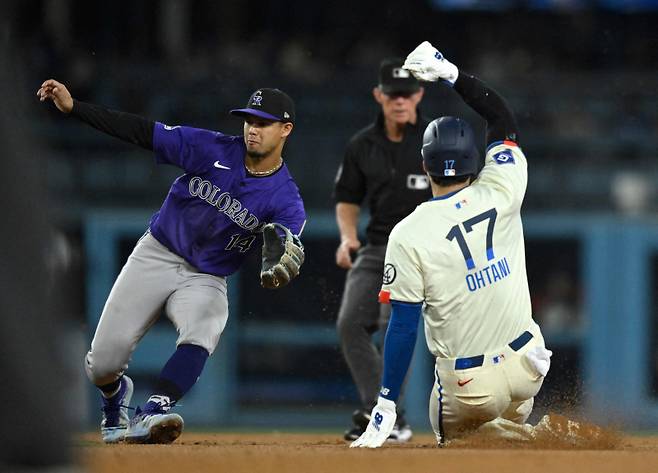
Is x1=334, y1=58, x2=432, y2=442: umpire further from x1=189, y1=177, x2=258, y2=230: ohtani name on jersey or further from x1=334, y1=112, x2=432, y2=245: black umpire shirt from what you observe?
x1=189, y1=177, x2=258, y2=230: ohtani name on jersey

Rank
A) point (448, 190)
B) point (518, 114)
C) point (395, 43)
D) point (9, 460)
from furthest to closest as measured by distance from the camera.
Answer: point (395, 43) → point (518, 114) → point (448, 190) → point (9, 460)

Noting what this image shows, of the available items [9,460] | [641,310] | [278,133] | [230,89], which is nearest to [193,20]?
[230,89]

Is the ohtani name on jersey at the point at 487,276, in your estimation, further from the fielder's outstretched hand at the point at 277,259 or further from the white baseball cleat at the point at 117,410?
the white baseball cleat at the point at 117,410

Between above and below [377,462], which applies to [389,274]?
above

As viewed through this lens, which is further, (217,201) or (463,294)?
(217,201)

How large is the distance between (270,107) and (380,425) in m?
1.59

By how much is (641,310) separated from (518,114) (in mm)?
Result: 2217

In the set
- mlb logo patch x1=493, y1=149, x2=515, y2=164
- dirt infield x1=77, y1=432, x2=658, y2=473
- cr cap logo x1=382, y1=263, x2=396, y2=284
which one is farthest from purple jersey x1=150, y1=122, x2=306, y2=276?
dirt infield x1=77, y1=432, x2=658, y2=473

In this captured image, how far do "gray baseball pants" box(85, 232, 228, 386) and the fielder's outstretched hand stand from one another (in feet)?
1.83

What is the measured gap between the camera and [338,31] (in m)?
13.6

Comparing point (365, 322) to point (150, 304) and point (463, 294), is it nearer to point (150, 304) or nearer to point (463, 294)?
point (150, 304)

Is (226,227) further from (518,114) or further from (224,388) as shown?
(518,114)

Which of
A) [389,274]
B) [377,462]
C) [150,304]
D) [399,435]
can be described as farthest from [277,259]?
[399,435]

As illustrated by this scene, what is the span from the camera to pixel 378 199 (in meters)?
6.50
